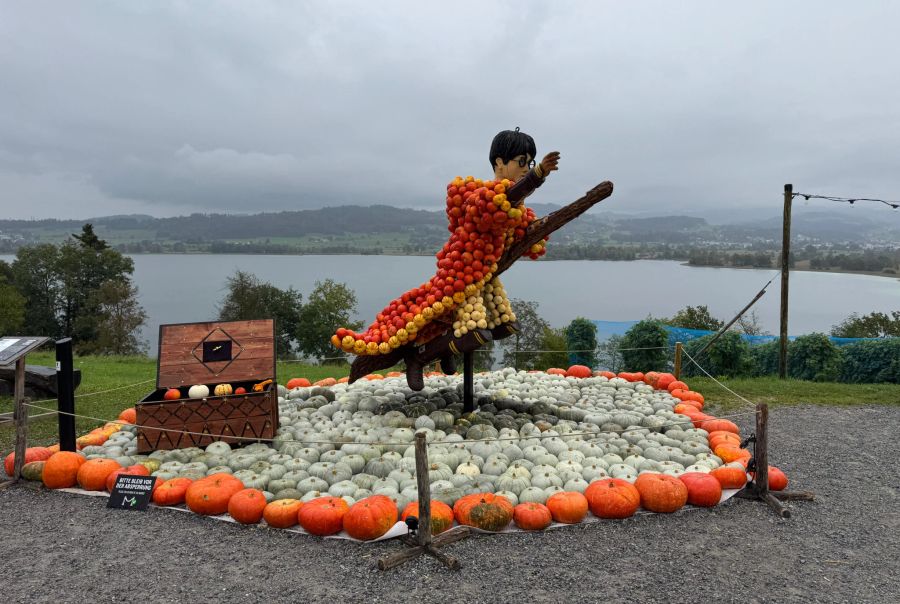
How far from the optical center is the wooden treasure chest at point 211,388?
21.8ft

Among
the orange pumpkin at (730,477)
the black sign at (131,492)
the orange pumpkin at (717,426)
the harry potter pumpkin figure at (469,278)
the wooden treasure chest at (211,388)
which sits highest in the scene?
the harry potter pumpkin figure at (469,278)

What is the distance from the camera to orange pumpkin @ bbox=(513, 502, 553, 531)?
16.2 feet

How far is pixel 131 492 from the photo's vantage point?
18.2 ft

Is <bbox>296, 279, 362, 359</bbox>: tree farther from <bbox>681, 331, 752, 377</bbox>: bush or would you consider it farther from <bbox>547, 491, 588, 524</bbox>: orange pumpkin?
<bbox>547, 491, 588, 524</bbox>: orange pumpkin

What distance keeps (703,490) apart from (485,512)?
2069 mm

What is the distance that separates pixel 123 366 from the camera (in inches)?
612

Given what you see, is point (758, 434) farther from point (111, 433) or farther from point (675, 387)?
point (111, 433)

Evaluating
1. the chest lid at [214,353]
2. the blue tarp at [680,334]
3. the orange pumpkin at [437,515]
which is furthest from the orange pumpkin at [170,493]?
the blue tarp at [680,334]

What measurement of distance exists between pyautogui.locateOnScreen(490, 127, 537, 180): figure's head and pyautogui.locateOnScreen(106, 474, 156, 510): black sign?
4.88 meters

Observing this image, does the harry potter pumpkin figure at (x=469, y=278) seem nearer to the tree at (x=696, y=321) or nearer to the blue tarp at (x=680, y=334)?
the blue tarp at (x=680, y=334)

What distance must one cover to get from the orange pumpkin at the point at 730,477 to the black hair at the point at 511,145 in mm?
3877

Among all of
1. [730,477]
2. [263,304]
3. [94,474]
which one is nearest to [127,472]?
[94,474]

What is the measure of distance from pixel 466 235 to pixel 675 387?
4.81 meters

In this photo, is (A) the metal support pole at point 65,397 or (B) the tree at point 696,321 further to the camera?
(B) the tree at point 696,321
